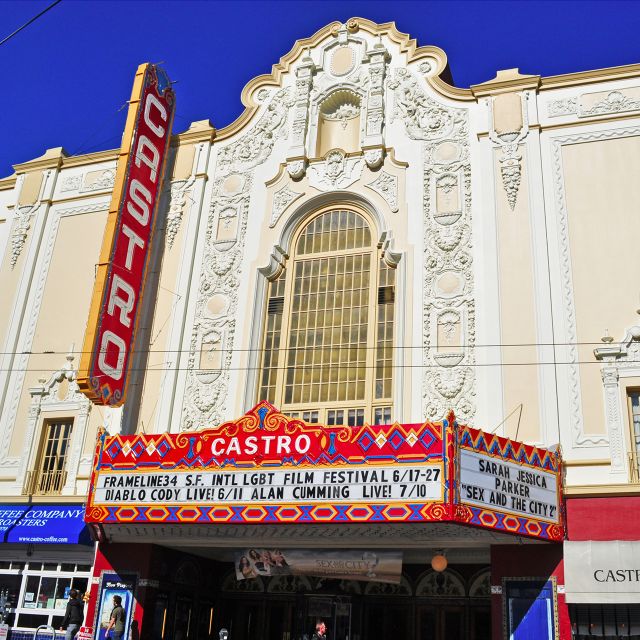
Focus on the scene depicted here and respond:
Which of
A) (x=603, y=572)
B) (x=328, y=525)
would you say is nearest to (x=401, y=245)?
(x=328, y=525)

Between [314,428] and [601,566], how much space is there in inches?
214

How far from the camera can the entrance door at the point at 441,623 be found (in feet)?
57.2

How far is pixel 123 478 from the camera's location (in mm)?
15875

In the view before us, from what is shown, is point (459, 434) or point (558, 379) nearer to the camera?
point (459, 434)

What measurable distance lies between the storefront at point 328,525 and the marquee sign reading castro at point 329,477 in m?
0.02

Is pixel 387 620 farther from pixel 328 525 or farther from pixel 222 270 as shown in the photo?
pixel 222 270

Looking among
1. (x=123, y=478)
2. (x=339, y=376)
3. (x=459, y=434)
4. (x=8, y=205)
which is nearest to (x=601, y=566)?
(x=459, y=434)

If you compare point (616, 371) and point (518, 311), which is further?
point (518, 311)

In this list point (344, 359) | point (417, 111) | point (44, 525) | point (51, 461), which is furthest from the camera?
point (417, 111)

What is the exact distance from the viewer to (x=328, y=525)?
14516 millimetres

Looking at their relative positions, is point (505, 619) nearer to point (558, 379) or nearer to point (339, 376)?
point (558, 379)

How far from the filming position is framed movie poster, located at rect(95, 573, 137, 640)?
16.6 m

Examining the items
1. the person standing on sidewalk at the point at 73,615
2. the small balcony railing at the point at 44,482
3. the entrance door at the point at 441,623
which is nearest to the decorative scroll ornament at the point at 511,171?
the entrance door at the point at 441,623

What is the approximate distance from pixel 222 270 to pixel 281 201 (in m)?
2.24
